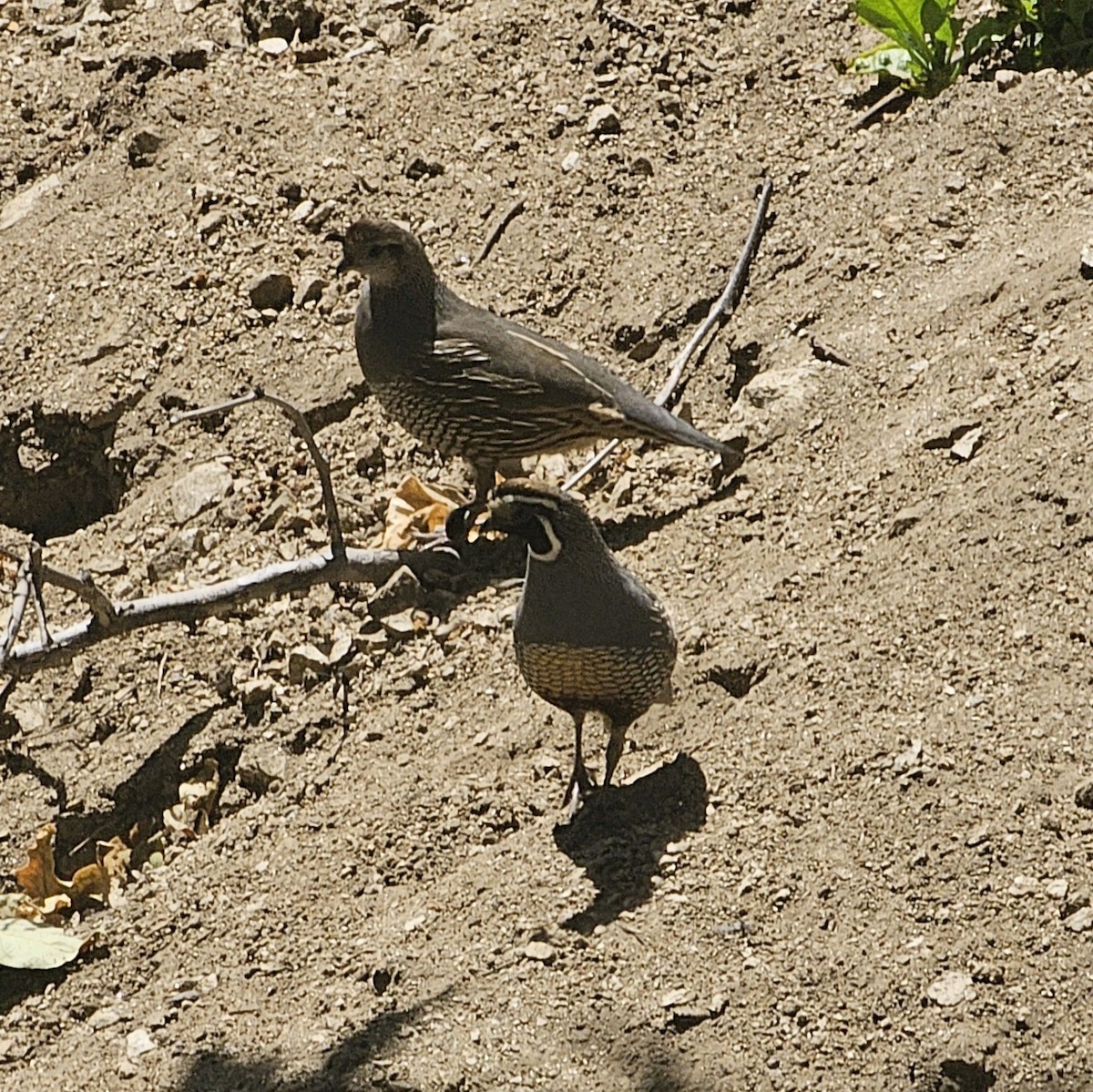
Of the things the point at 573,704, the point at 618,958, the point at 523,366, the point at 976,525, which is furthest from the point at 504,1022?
the point at 523,366

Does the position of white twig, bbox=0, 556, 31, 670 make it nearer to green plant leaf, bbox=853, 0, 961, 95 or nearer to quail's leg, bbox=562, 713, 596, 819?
quail's leg, bbox=562, 713, 596, 819

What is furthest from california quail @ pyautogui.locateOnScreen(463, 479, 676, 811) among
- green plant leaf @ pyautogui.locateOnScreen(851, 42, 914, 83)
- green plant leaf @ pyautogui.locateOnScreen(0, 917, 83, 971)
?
green plant leaf @ pyautogui.locateOnScreen(851, 42, 914, 83)

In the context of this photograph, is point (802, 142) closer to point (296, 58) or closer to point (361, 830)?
point (296, 58)

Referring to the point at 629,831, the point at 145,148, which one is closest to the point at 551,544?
the point at 629,831

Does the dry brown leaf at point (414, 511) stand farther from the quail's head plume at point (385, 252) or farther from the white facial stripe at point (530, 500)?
the white facial stripe at point (530, 500)

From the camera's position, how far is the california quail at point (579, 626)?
5023 mm

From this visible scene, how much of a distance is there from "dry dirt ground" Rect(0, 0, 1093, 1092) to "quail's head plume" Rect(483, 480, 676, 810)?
0.23m

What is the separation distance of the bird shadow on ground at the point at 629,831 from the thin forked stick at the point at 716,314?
1617 mm

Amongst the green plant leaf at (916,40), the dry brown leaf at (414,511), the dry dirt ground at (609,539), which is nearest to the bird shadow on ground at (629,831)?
the dry dirt ground at (609,539)

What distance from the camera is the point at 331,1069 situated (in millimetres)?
4520

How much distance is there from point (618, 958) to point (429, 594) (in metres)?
1.89

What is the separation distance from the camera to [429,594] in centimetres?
623

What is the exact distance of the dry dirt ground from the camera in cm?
453

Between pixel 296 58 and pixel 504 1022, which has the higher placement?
pixel 296 58
